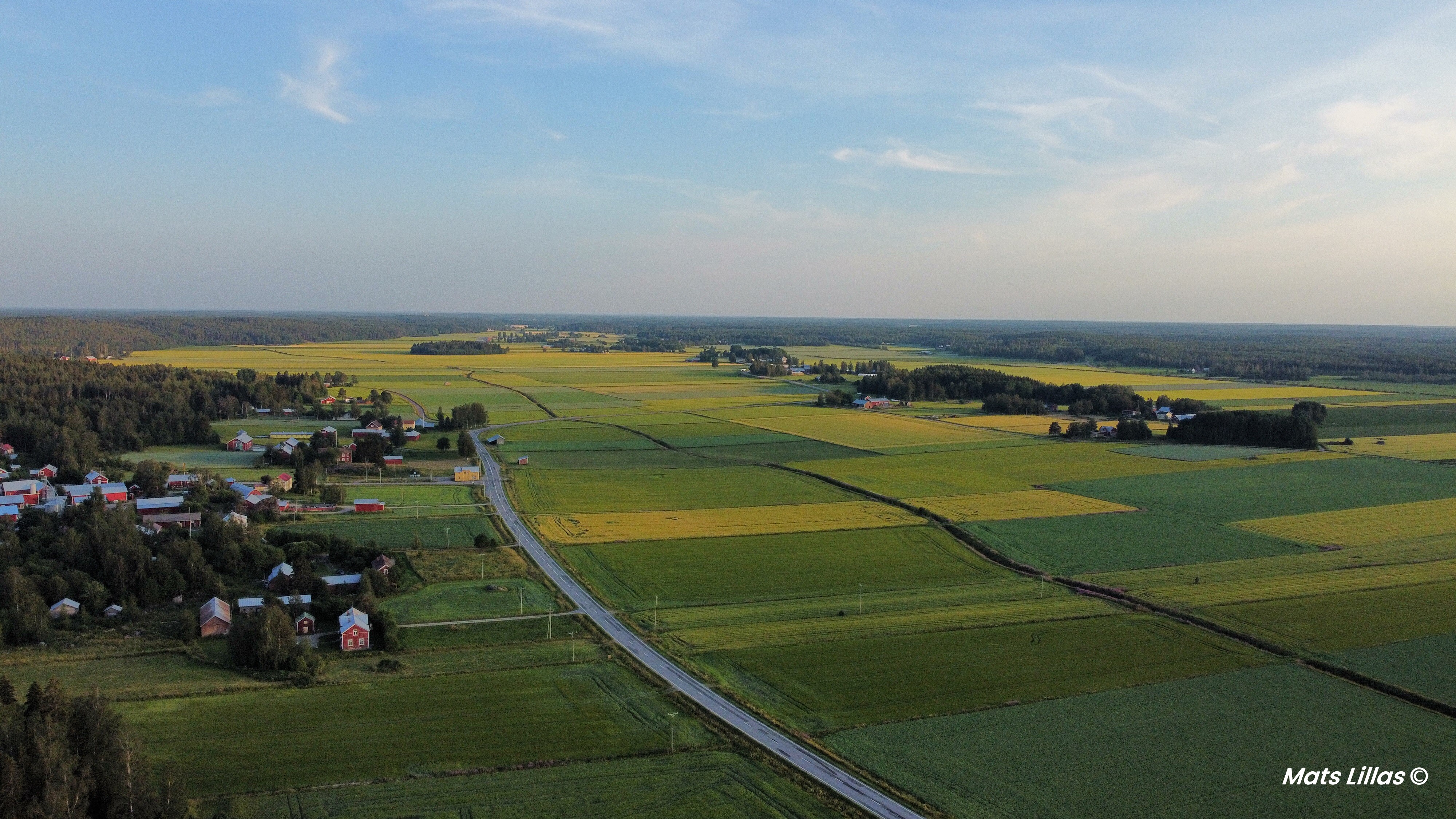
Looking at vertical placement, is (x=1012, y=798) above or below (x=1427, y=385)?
below

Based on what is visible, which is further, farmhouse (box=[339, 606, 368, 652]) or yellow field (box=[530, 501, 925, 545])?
yellow field (box=[530, 501, 925, 545])

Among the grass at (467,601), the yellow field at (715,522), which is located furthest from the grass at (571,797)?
the yellow field at (715,522)

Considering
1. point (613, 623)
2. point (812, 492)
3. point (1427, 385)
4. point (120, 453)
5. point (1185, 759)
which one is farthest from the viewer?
point (1427, 385)

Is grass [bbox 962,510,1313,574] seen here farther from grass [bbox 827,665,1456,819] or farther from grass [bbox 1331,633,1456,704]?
grass [bbox 827,665,1456,819]

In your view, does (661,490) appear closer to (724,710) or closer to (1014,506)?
(1014,506)

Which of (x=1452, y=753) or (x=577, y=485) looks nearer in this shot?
(x=1452, y=753)

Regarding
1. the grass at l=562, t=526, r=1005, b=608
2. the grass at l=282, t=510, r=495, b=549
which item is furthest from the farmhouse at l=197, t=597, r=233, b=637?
the grass at l=562, t=526, r=1005, b=608

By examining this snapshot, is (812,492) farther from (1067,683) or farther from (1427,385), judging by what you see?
(1427,385)

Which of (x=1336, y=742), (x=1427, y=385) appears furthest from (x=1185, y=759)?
(x=1427, y=385)
